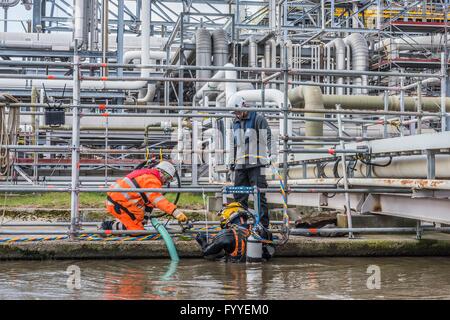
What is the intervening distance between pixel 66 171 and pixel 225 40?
20.1 feet

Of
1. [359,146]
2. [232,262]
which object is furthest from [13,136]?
[359,146]

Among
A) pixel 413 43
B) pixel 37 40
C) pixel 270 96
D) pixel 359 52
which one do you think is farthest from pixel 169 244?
pixel 37 40

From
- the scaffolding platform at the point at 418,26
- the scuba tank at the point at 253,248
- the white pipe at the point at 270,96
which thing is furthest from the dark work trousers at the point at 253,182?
the scaffolding platform at the point at 418,26

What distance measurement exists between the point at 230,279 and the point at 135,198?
2313 millimetres

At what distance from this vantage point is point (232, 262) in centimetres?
814

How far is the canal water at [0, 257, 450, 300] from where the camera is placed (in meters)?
6.03

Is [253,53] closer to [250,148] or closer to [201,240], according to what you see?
[250,148]

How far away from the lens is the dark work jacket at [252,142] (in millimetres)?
9008

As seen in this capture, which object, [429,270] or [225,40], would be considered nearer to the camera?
→ [429,270]

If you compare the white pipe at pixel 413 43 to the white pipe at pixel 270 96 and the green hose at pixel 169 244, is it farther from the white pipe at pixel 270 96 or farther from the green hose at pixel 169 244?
the green hose at pixel 169 244

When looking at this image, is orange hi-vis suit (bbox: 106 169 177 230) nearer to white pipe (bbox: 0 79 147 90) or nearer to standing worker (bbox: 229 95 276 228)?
standing worker (bbox: 229 95 276 228)

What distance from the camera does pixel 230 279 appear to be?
271 inches

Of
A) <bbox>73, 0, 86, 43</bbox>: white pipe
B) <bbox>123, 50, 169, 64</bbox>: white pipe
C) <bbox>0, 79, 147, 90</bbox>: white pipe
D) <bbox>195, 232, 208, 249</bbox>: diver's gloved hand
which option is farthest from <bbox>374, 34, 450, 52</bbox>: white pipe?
<bbox>195, 232, 208, 249</bbox>: diver's gloved hand
